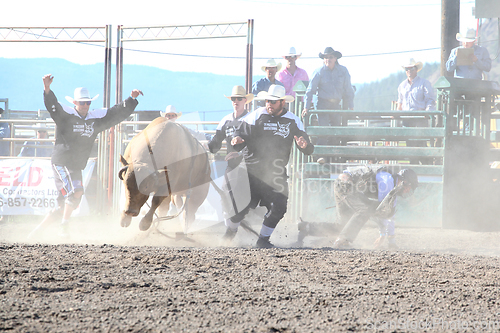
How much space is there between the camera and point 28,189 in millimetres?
8523

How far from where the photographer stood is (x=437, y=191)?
800cm

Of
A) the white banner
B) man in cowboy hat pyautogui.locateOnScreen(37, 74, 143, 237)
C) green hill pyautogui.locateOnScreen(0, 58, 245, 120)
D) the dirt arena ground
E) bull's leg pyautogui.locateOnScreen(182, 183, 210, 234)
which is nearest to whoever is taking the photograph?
the dirt arena ground

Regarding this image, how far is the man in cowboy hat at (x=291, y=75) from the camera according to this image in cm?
895

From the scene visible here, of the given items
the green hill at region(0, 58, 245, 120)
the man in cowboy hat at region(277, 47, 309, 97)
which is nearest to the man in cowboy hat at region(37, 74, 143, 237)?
the man in cowboy hat at region(277, 47, 309, 97)

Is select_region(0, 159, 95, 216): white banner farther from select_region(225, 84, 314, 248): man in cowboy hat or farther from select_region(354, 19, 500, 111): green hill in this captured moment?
select_region(354, 19, 500, 111): green hill

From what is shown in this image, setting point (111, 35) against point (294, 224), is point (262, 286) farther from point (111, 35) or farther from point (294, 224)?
point (111, 35)

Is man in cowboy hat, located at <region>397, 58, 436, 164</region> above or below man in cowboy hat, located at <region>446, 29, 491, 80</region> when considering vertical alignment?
below

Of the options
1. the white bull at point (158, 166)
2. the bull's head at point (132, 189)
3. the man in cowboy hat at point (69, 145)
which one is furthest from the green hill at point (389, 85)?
the bull's head at point (132, 189)

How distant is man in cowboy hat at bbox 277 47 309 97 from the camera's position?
352 inches

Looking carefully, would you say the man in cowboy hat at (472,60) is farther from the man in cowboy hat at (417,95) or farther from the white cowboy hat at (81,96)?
the white cowboy hat at (81,96)

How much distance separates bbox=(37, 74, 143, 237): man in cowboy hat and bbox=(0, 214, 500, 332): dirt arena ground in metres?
1.57

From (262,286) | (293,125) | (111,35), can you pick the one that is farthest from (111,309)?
(111,35)

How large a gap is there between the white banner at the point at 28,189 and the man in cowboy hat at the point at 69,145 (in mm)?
1970

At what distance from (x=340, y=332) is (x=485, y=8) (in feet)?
35.3
